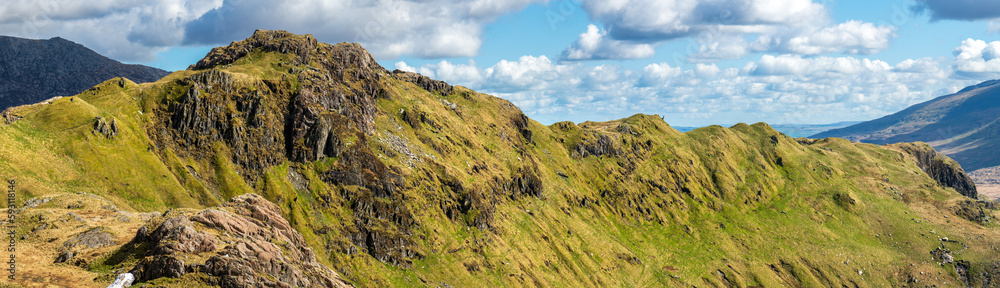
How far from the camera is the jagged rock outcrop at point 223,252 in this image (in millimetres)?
61125

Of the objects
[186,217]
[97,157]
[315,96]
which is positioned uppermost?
[315,96]

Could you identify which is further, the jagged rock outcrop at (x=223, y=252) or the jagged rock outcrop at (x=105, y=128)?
the jagged rock outcrop at (x=105, y=128)

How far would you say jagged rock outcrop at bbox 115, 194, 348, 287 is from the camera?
61.1m

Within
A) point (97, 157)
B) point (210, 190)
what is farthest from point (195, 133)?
point (97, 157)

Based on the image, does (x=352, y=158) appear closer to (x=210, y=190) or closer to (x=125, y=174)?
(x=210, y=190)

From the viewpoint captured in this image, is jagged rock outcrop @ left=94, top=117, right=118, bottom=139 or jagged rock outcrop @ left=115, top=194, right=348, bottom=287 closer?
jagged rock outcrop @ left=115, top=194, right=348, bottom=287

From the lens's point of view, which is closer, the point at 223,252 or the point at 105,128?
the point at 223,252

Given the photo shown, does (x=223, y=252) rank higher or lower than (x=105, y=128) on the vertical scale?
lower

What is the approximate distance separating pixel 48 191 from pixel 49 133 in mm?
30942

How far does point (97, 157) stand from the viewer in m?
135

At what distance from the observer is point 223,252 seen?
6575 centimetres

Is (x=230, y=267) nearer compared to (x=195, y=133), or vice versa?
(x=230, y=267)

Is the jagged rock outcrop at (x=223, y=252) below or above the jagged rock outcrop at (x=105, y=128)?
below

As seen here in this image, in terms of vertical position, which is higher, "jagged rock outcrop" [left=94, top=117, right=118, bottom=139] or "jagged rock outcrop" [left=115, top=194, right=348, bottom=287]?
"jagged rock outcrop" [left=94, top=117, right=118, bottom=139]
